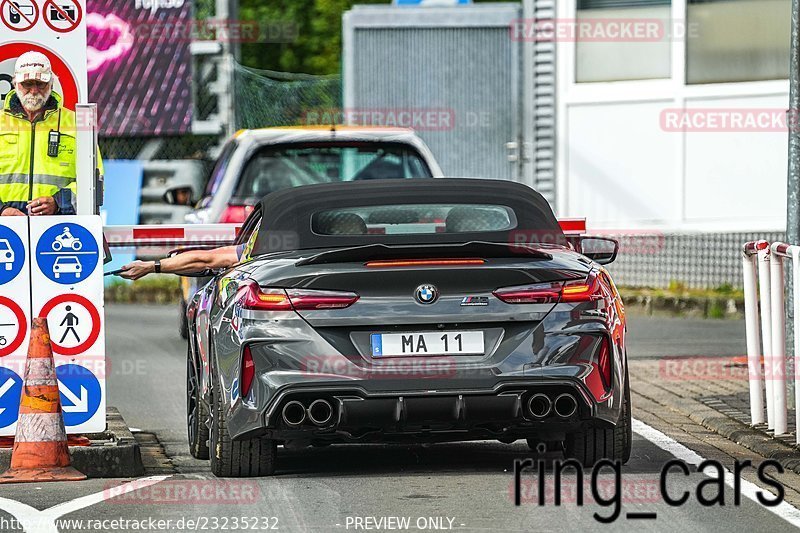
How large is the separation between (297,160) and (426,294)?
22.3 ft

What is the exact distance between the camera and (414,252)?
8.49 metres

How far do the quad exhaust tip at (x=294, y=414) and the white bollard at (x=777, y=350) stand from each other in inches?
118

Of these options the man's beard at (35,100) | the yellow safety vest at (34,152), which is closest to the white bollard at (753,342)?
the yellow safety vest at (34,152)

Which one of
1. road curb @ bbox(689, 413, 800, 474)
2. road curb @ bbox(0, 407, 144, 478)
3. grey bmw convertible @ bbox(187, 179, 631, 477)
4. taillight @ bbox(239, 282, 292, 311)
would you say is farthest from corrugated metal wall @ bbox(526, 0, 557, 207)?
taillight @ bbox(239, 282, 292, 311)

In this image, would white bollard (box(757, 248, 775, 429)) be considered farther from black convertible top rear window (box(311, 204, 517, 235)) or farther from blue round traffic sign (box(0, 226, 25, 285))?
blue round traffic sign (box(0, 226, 25, 285))

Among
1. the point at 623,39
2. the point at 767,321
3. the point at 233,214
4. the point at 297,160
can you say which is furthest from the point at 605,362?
the point at 623,39

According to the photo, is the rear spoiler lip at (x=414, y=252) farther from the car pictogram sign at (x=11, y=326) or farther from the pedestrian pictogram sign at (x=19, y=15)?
the pedestrian pictogram sign at (x=19, y=15)

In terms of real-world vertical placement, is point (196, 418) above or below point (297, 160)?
below

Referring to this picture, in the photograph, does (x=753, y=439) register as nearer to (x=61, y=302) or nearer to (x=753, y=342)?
(x=753, y=342)

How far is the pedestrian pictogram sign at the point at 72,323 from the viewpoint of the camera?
9.38m

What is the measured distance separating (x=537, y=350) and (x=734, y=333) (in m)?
9.99

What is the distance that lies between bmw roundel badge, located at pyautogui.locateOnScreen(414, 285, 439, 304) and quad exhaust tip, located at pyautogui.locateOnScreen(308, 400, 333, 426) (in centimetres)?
62

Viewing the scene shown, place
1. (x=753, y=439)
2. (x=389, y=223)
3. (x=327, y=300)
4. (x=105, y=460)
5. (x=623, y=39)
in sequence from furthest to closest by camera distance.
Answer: (x=623, y=39), (x=389, y=223), (x=753, y=439), (x=105, y=460), (x=327, y=300)

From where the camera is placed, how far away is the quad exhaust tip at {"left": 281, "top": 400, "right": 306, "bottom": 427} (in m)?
8.33
